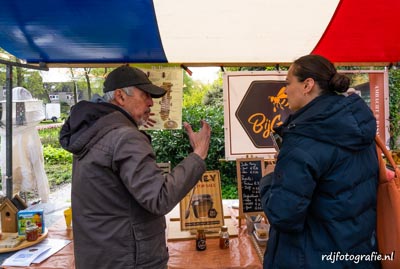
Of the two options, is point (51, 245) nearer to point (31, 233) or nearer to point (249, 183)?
Answer: point (31, 233)

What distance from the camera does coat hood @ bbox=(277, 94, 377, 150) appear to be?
1.09 m

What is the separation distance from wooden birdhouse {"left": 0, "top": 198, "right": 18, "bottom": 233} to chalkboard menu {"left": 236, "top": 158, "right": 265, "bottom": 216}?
1653 millimetres

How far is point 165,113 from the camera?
263cm

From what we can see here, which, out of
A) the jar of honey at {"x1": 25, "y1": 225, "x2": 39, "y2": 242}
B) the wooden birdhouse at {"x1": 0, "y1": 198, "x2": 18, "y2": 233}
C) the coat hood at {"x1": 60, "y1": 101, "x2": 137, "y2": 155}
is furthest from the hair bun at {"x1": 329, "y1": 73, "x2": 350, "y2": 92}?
the wooden birdhouse at {"x1": 0, "y1": 198, "x2": 18, "y2": 233}

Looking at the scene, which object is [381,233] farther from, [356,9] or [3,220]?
[3,220]

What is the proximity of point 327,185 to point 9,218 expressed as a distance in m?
2.17

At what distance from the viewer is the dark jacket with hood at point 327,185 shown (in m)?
1.09

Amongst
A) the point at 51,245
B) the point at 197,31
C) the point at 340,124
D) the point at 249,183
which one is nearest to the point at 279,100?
the point at 249,183

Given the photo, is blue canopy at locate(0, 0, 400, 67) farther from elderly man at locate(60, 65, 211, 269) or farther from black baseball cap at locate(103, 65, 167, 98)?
elderly man at locate(60, 65, 211, 269)

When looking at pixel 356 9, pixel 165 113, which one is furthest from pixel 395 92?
pixel 165 113

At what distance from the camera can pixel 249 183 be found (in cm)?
240

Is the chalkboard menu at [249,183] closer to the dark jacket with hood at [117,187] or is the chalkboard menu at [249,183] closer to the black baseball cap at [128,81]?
the dark jacket with hood at [117,187]

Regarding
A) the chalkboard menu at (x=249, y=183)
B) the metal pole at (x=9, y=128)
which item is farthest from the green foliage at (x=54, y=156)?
the chalkboard menu at (x=249, y=183)

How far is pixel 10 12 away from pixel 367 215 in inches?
82.2
